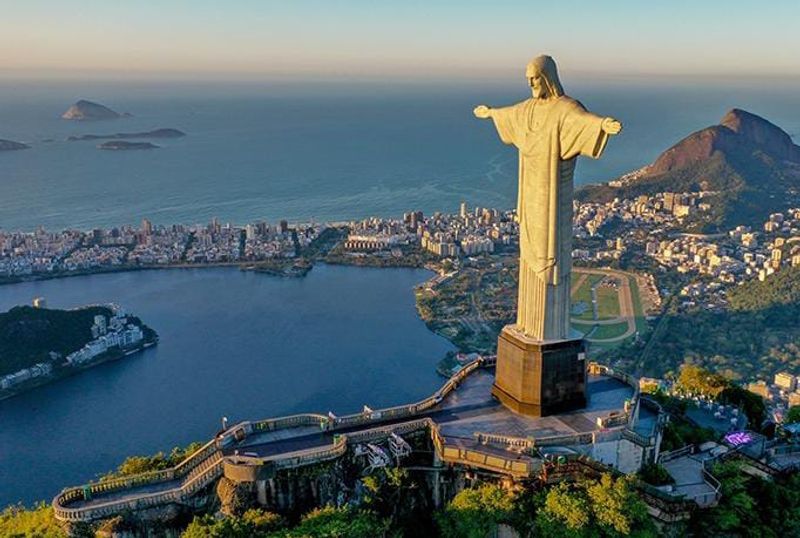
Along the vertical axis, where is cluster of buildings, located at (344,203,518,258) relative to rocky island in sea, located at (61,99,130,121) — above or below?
below

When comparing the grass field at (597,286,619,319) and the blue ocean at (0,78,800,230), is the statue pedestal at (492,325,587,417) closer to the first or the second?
the grass field at (597,286,619,319)

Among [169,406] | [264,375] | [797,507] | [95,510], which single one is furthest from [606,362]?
[95,510]

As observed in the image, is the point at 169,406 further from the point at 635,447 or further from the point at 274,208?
the point at 274,208

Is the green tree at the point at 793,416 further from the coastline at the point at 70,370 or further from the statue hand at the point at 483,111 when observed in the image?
the coastline at the point at 70,370

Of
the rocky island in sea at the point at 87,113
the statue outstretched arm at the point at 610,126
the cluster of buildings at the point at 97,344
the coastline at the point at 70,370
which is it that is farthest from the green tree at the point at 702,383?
the rocky island in sea at the point at 87,113

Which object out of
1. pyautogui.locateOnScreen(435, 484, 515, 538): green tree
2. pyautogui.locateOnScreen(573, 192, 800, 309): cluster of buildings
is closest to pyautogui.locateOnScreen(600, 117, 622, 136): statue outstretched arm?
pyautogui.locateOnScreen(435, 484, 515, 538): green tree

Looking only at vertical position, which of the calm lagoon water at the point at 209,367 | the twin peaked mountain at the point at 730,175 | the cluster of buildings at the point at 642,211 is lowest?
the calm lagoon water at the point at 209,367
